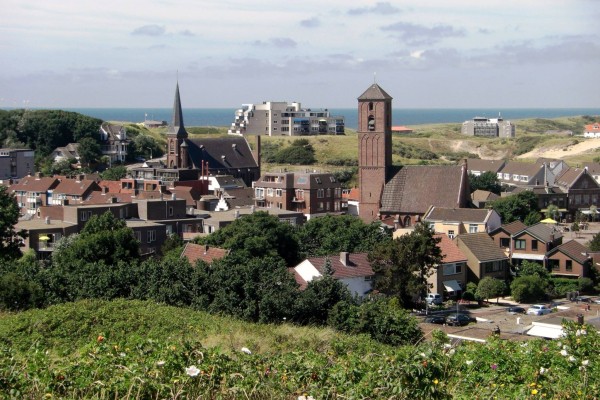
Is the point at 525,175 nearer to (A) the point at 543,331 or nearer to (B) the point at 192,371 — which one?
(A) the point at 543,331

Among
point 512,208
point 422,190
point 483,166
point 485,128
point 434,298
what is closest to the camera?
point 434,298

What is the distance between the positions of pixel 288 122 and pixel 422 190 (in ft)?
212

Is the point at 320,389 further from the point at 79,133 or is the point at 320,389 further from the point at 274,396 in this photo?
the point at 79,133

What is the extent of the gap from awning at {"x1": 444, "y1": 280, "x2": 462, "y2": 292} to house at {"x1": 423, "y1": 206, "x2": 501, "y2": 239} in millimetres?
7184

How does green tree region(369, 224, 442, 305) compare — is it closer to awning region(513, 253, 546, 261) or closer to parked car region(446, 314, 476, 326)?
parked car region(446, 314, 476, 326)

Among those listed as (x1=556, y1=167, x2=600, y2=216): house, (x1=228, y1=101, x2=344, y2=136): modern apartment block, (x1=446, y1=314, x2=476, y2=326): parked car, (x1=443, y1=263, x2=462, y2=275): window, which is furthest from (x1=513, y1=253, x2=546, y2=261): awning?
(x1=228, y1=101, x2=344, y2=136): modern apartment block

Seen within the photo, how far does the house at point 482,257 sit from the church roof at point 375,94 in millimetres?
17317

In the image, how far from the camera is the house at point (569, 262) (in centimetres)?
3756

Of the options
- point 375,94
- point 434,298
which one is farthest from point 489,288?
point 375,94

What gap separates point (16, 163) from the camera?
233 feet

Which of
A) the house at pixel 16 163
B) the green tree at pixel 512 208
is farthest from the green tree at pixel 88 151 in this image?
the green tree at pixel 512 208

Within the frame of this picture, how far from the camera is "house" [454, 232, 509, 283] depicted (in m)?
36.4

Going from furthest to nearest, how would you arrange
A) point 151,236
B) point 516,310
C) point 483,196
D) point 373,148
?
point 483,196 → point 373,148 → point 151,236 → point 516,310

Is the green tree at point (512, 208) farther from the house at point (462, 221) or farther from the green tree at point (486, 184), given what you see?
the green tree at point (486, 184)
